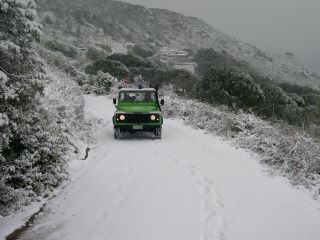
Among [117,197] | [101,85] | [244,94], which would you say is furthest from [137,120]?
[101,85]

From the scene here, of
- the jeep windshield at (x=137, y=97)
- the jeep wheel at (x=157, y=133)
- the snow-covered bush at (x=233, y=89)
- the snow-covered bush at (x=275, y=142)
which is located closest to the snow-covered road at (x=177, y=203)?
the snow-covered bush at (x=275, y=142)

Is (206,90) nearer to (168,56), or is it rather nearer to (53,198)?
(53,198)

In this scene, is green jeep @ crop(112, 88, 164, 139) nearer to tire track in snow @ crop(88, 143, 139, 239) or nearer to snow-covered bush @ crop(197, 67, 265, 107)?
tire track in snow @ crop(88, 143, 139, 239)

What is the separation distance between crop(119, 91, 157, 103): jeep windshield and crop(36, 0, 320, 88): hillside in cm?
7101

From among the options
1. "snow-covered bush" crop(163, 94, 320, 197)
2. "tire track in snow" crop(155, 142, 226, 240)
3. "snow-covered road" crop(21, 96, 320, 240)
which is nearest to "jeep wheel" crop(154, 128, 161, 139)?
"snow-covered bush" crop(163, 94, 320, 197)

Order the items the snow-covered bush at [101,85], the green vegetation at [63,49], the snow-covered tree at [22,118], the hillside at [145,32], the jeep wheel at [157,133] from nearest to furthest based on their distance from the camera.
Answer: the snow-covered tree at [22,118] < the jeep wheel at [157,133] < the snow-covered bush at [101,85] < the green vegetation at [63,49] < the hillside at [145,32]

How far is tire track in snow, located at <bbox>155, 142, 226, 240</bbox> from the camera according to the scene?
610 cm

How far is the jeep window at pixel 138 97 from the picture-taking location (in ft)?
52.9

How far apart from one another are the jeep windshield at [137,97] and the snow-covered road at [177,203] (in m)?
4.55

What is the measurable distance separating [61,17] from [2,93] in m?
105

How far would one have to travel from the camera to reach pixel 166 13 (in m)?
146

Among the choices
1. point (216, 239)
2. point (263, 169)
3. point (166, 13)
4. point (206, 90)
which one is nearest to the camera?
point (216, 239)

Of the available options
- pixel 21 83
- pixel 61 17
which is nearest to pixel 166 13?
pixel 61 17

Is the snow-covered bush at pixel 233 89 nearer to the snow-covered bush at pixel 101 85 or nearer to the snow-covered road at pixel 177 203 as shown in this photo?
the snow-covered bush at pixel 101 85
